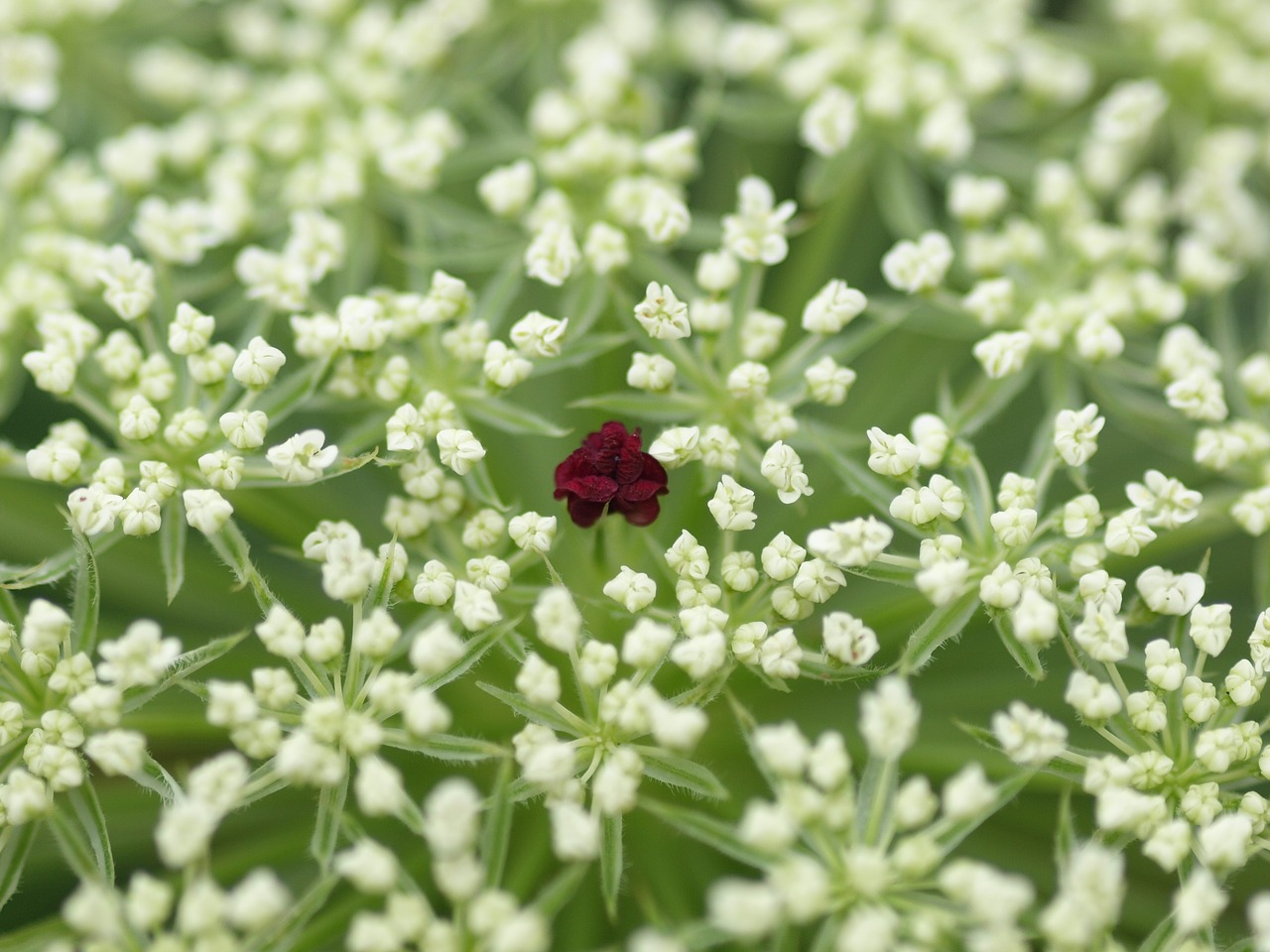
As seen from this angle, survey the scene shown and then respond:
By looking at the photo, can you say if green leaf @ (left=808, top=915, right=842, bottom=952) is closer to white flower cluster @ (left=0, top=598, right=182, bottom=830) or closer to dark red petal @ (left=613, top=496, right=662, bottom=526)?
dark red petal @ (left=613, top=496, right=662, bottom=526)

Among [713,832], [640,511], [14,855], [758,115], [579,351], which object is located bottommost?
[14,855]

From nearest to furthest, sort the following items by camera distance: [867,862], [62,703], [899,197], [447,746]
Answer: [867,862] < [447,746] < [62,703] < [899,197]

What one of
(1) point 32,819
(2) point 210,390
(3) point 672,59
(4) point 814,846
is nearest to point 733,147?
(3) point 672,59

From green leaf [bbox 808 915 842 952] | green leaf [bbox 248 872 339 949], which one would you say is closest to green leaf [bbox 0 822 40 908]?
green leaf [bbox 248 872 339 949]

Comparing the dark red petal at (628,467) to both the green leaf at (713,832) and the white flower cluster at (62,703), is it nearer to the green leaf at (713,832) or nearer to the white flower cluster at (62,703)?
the green leaf at (713,832)

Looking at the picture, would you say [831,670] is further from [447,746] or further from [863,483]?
[447,746]

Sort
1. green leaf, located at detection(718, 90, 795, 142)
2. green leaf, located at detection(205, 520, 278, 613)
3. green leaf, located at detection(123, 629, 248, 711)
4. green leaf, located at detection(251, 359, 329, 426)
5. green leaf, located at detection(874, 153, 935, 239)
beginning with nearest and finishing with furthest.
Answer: green leaf, located at detection(123, 629, 248, 711) < green leaf, located at detection(205, 520, 278, 613) < green leaf, located at detection(251, 359, 329, 426) < green leaf, located at detection(874, 153, 935, 239) < green leaf, located at detection(718, 90, 795, 142)

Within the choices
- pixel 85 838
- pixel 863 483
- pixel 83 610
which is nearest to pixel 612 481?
pixel 863 483
